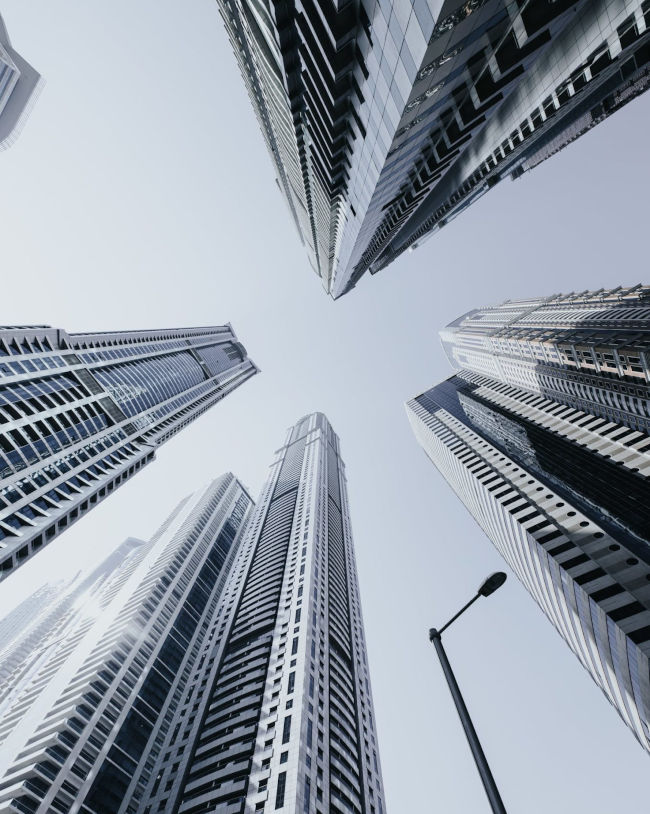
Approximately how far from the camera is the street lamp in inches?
279

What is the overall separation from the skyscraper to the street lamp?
2173 inches

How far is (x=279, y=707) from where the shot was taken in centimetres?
6388

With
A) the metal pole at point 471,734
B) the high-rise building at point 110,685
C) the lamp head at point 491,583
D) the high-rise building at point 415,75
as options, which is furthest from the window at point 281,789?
the high-rise building at point 415,75

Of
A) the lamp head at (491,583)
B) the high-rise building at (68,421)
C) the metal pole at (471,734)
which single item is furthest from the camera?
the high-rise building at (68,421)

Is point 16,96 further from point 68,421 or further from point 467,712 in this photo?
point 467,712

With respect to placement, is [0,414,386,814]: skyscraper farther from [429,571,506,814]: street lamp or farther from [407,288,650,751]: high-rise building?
[429,571,506,814]: street lamp

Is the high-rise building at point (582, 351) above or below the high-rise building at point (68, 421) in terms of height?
below

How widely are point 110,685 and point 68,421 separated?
51004 mm

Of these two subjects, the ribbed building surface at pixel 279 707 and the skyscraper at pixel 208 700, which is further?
the skyscraper at pixel 208 700

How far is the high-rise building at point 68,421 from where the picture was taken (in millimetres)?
63906

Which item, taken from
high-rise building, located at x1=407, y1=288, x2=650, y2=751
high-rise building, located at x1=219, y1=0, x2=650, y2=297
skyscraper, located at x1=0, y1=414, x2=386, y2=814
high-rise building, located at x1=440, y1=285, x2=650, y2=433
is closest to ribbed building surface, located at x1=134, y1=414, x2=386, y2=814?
skyscraper, located at x1=0, y1=414, x2=386, y2=814

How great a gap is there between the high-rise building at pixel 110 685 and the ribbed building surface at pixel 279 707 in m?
7.43

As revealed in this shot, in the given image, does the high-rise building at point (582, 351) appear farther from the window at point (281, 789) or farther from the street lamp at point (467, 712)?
the window at point (281, 789)

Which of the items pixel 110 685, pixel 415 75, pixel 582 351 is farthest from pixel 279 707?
pixel 582 351
